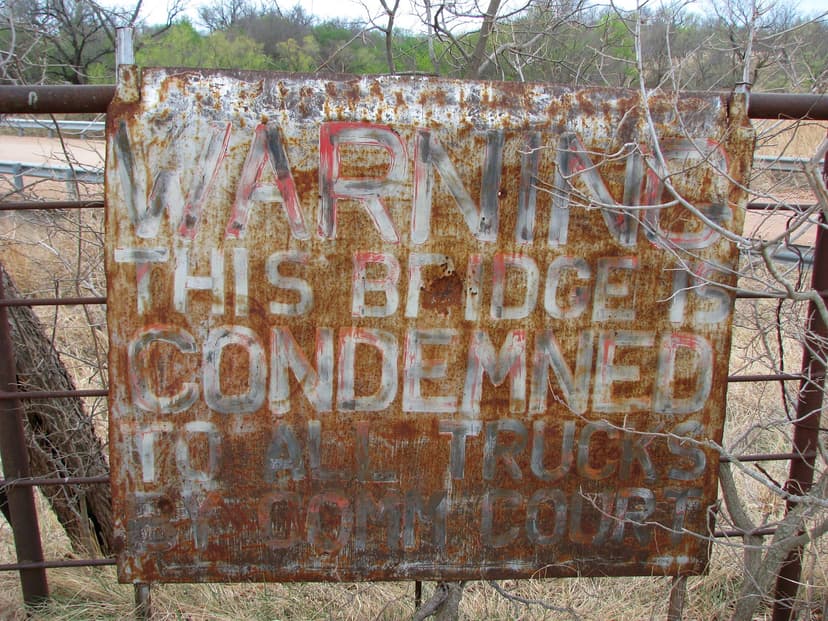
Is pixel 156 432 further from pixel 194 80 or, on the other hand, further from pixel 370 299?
pixel 194 80

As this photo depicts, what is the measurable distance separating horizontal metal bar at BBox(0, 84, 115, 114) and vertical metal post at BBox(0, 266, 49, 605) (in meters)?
0.50

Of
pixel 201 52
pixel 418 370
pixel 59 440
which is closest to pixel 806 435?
pixel 418 370

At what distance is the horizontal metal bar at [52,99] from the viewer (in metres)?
1.76

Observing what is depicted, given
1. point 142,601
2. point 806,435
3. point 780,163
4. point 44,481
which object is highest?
point 780,163

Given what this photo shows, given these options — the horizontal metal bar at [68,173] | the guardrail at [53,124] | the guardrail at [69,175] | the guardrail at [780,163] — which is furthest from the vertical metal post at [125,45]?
the guardrail at [780,163]

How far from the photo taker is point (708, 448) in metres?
1.88

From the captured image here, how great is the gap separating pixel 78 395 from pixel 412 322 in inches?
40.5

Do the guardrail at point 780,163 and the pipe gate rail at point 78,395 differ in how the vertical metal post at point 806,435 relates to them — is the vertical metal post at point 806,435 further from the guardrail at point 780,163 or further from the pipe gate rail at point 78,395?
the guardrail at point 780,163

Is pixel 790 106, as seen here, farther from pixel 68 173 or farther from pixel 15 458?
pixel 68 173

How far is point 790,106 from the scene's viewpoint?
1871 mm

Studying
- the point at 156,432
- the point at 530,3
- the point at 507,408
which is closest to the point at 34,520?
the point at 156,432

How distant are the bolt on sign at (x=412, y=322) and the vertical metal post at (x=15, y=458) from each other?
0.48 m

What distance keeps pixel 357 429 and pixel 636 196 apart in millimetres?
Answer: 897

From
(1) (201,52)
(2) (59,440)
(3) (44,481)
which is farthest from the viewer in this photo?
(1) (201,52)
